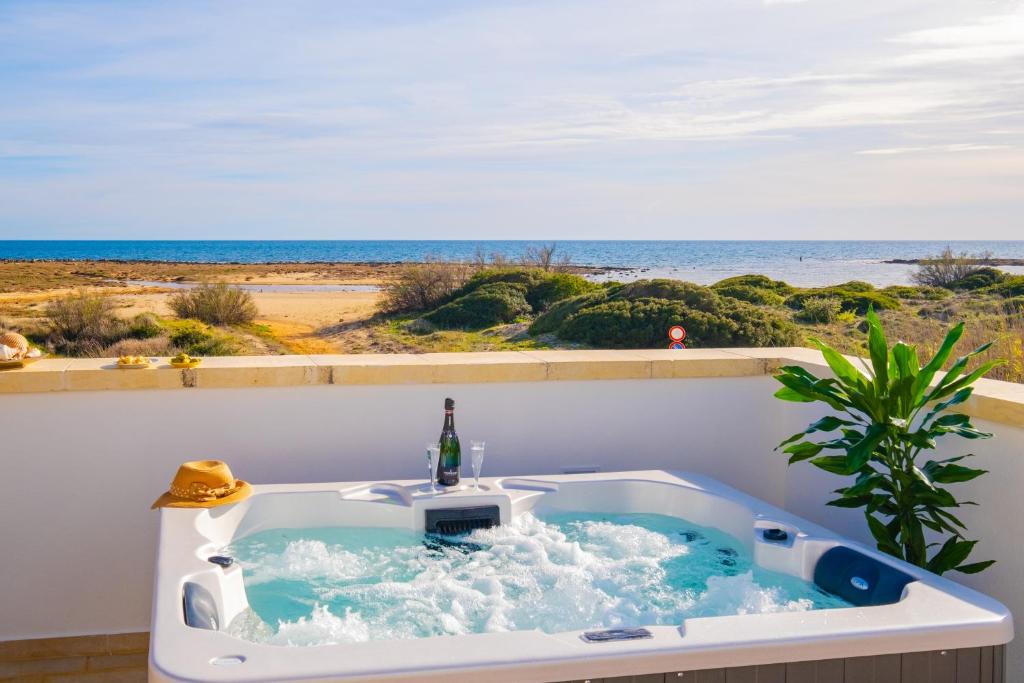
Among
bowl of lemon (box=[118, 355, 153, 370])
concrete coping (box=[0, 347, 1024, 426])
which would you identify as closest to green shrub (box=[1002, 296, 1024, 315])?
concrete coping (box=[0, 347, 1024, 426])

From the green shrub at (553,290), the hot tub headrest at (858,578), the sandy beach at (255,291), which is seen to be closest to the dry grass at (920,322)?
the green shrub at (553,290)

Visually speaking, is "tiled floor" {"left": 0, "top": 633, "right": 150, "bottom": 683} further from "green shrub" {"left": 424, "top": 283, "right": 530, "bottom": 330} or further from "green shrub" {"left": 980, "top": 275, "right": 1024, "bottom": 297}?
"green shrub" {"left": 980, "top": 275, "right": 1024, "bottom": 297}

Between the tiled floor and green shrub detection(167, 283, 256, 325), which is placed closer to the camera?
the tiled floor

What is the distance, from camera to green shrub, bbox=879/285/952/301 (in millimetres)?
15091

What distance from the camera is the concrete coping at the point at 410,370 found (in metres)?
2.79

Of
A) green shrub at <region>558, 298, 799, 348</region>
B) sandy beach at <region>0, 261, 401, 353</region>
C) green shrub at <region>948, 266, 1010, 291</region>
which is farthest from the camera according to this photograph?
green shrub at <region>948, 266, 1010, 291</region>

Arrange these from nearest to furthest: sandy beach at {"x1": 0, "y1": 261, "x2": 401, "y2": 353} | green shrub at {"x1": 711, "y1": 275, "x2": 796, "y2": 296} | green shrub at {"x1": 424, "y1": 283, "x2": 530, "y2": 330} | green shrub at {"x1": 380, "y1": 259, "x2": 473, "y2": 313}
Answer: green shrub at {"x1": 424, "y1": 283, "x2": 530, "y2": 330}, sandy beach at {"x1": 0, "y1": 261, "x2": 401, "y2": 353}, green shrub at {"x1": 380, "y1": 259, "x2": 473, "y2": 313}, green shrub at {"x1": 711, "y1": 275, "x2": 796, "y2": 296}

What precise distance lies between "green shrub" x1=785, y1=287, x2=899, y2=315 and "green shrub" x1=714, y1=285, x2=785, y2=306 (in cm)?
22

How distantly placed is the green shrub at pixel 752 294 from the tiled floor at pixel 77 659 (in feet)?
43.6

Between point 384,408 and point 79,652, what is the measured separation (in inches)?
46.1

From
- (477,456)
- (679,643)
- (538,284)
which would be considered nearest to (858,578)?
(679,643)

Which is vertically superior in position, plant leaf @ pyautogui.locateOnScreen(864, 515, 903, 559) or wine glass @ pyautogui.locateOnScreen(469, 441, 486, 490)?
wine glass @ pyautogui.locateOnScreen(469, 441, 486, 490)

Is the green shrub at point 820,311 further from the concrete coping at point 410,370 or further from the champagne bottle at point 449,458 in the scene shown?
the champagne bottle at point 449,458

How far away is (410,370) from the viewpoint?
2.98 meters
